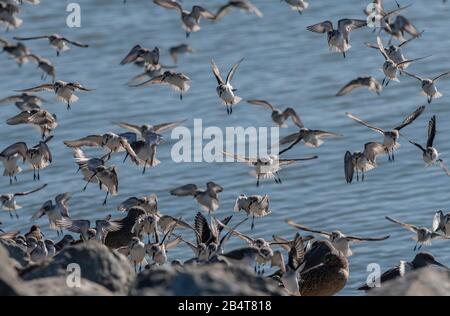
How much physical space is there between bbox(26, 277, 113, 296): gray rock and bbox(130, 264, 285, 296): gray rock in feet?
1.23

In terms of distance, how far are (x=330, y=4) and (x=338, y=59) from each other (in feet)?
13.6

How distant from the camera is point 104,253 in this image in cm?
1409

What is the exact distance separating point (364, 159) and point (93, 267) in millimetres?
10899

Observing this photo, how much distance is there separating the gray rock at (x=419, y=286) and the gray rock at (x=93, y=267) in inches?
100

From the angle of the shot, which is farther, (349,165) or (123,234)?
(349,165)

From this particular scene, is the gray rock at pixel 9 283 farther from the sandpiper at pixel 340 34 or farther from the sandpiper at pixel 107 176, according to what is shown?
the sandpiper at pixel 340 34

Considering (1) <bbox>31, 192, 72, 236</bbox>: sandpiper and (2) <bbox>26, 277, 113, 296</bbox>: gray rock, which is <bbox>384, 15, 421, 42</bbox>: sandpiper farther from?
(2) <bbox>26, 277, 113, 296</bbox>: gray rock

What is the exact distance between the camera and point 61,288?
43.0 feet

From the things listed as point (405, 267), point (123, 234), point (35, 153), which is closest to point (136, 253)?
point (123, 234)

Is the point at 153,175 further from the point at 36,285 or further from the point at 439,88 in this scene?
the point at 36,285

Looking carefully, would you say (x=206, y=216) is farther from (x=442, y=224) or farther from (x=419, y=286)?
(x=419, y=286)

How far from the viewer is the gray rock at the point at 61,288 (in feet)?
42.7

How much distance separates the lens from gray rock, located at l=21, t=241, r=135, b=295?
13742 millimetres

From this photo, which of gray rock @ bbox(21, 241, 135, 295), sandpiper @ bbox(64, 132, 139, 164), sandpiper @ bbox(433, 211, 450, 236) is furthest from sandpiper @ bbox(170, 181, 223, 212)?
gray rock @ bbox(21, 241, 135, 295)
